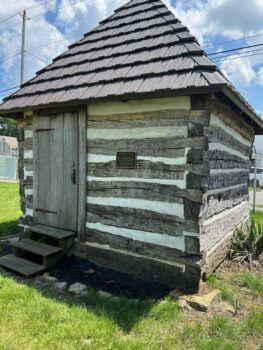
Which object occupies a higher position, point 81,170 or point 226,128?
point 226,128

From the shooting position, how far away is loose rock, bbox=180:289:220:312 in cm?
393

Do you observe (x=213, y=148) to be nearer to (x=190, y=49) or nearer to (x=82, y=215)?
(x=190, y=49)

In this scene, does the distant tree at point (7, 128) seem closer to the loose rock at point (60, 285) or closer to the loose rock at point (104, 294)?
the loose rock at point (60, 285)

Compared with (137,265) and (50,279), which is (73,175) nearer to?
(50,279)

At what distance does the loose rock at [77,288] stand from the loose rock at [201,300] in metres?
1.31

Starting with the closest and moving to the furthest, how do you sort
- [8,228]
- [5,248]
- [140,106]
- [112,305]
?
[112,305]
[140,106]
[5,248]
[8,228]

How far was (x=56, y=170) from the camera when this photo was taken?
19.2 ft

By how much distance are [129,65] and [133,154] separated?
58.0 inches

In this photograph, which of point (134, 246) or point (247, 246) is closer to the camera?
point (134, 246)

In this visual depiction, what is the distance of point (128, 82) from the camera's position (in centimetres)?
477

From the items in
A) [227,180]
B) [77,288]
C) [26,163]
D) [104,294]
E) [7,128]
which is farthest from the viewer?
[7,128]

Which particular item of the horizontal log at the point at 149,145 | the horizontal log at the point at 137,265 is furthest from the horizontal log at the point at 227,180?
the horizontal log at the point at 137,265

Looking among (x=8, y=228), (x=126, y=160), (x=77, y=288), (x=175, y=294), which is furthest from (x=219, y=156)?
(x=8, y=228)

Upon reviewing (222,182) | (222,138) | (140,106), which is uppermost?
(140,106)
